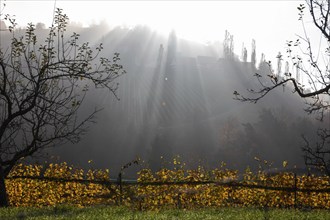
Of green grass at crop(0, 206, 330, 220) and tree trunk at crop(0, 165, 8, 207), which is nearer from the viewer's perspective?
green grass at crop(0, 206, 330, 220)

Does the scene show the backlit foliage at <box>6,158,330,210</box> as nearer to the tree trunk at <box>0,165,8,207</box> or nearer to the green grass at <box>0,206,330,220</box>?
the tree trunk at <box>0,165,8,207</box>

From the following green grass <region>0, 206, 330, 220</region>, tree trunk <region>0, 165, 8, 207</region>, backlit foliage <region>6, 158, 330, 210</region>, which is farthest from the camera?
backlit foliage <region>6, 158, 330, 210</region>

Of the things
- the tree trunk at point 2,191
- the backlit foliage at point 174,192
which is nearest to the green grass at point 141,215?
the tree trunk at point 2,191

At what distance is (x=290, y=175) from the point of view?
844 inches

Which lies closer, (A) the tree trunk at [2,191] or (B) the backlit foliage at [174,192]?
(A) the tree trunk at [2,191]

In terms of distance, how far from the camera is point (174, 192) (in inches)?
787

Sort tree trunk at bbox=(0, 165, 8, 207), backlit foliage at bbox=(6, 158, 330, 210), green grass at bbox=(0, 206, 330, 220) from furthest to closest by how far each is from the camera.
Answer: backlit foliage at bbox=(6, 158, 330, 210) → tree trunk at bbox=(0, 165, 8, 207) → green grass at bbox=(0, 206, 330, 220)

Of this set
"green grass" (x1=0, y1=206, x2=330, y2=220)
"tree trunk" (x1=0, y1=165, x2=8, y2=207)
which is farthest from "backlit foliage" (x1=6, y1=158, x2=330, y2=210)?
"green grass" (x1=0, y1=206, x2=330, y2=220)

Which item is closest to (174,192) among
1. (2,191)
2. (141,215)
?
(2,191)

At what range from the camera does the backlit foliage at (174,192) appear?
20.2m

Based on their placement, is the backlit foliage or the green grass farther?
the backlit foliage

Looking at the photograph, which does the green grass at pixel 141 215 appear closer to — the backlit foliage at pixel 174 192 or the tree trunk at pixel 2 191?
the tree trunk at pixel 2 191

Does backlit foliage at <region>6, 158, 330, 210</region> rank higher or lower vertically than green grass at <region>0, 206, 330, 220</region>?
lower

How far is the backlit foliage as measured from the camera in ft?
66.2
